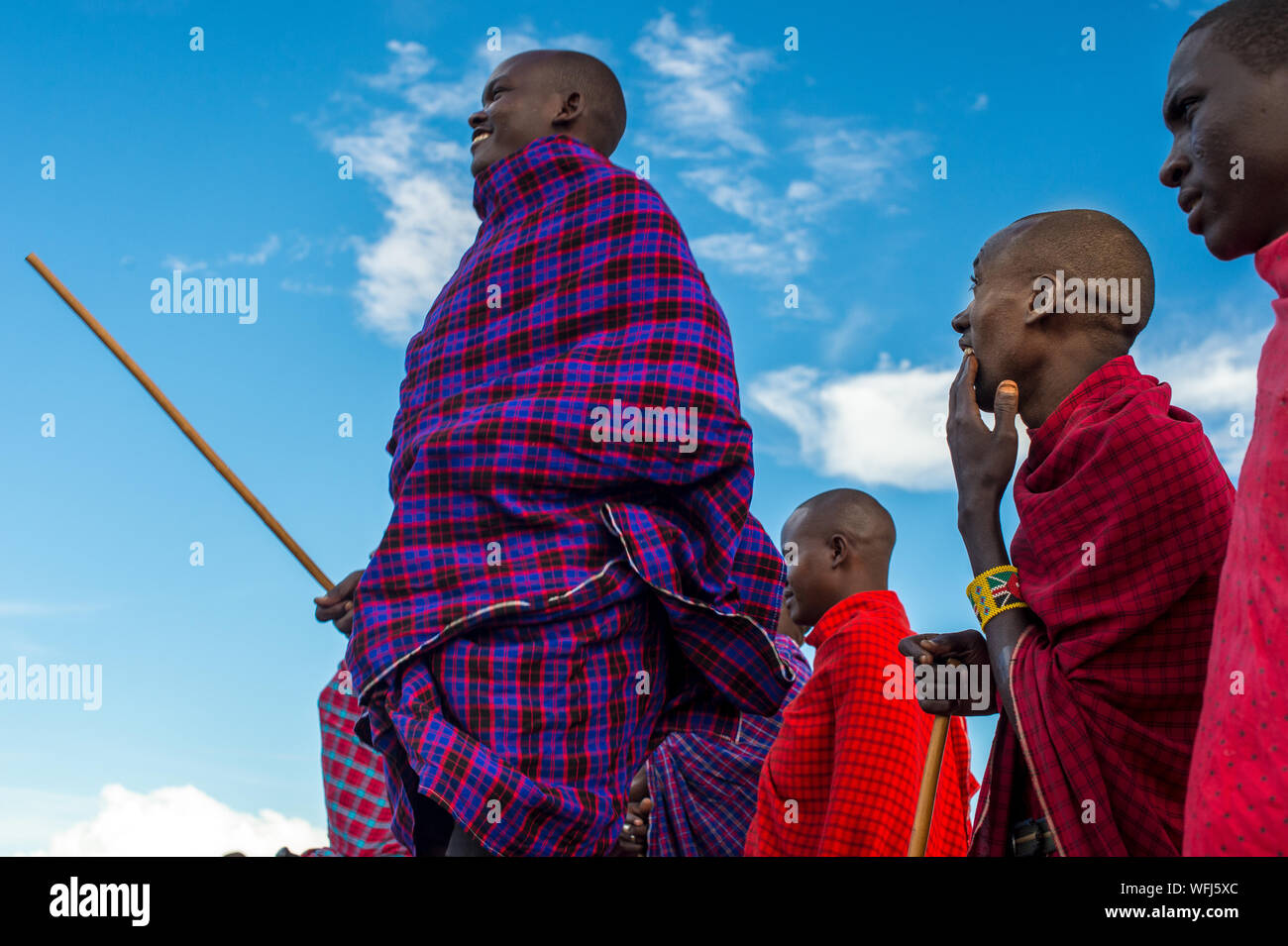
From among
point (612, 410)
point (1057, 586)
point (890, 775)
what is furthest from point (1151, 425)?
point (890, 775)

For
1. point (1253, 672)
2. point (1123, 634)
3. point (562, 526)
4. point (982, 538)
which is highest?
point (562, 526)

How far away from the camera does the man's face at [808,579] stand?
4.48 meters

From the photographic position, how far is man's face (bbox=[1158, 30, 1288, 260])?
2141 millimetres

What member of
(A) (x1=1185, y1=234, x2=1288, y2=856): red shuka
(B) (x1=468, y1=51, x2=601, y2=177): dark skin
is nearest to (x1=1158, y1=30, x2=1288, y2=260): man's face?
(A) (x1=1185, y1=234, x2=1288, y2=856): red shuka

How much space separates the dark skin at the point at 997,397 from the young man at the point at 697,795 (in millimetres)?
834

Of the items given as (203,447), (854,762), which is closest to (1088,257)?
(854,762)

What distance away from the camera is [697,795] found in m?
3.29

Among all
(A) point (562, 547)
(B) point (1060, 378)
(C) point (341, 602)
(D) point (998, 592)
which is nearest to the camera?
(D) point (998, 592)

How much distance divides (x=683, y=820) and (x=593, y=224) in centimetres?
158

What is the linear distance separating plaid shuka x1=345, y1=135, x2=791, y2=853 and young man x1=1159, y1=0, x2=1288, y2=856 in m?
1.39

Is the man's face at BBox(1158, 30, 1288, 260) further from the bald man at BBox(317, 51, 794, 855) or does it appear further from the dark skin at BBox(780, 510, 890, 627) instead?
the dark skin at BBox(780, 510, 890, 627)

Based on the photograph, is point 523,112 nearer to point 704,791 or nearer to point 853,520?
point 853,520

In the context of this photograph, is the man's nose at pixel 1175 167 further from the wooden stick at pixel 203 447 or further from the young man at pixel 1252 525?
the wooden stick at pixel 203 447

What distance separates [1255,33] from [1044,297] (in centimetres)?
69
